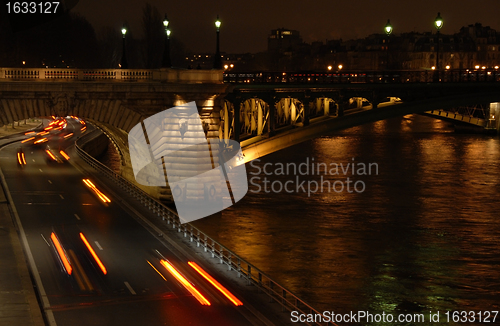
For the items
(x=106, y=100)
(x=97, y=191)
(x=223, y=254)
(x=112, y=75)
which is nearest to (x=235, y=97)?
(x=112, y=75)

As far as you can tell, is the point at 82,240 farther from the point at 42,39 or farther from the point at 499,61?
the point at 499,61

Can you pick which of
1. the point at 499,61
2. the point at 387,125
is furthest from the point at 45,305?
the point at 499,61

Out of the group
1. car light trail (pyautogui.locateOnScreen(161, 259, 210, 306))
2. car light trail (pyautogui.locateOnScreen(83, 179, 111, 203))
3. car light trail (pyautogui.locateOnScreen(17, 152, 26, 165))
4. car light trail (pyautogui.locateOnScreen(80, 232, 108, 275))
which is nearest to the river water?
car light trail (pyautogui.locateOnScreen(161, 259, 210, 306))

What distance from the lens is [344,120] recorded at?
50500 millimetres

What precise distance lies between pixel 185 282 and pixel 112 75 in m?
22.0

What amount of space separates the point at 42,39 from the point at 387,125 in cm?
5976

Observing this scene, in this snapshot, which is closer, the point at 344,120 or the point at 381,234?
the point at 381,234

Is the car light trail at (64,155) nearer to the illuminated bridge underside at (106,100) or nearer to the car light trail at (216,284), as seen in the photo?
the illuminated bridge underside at (106,100)

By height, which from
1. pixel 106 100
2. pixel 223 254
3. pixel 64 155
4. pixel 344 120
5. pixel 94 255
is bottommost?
pixel 64 155

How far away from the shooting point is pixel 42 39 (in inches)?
3642

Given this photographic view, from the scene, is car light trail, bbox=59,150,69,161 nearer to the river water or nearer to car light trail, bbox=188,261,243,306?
the river water

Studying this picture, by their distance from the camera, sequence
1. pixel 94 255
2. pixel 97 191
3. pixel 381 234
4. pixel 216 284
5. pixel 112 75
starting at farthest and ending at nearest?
1. pixel 97 191
2. pixel 112 75
3. pixel 381 234
4. pixel 94 255
5. pixel 216 284

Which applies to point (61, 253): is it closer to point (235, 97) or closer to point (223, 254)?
point (223, 254)

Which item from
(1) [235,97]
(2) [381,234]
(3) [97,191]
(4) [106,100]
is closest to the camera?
(2) [381,234]
